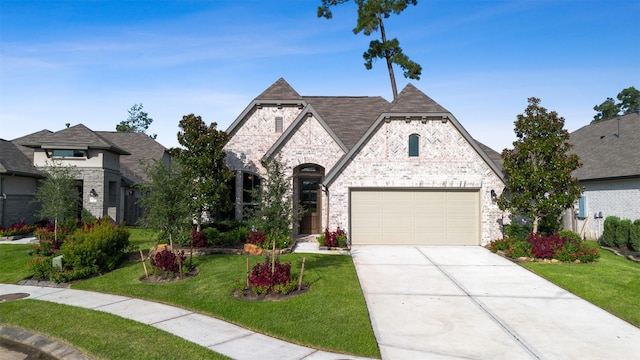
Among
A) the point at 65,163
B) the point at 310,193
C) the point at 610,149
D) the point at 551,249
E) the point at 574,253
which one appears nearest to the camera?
the point at 574,253

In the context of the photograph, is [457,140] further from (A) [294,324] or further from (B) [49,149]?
(B) [49,149]

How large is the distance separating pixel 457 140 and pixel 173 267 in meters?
13.2

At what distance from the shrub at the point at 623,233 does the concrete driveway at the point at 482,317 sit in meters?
8.24

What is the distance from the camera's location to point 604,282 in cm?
1106

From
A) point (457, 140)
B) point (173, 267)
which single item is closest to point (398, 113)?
point (457, 140)

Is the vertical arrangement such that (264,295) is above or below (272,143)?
below

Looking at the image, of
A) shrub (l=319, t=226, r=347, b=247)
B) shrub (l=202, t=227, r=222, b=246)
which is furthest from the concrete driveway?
shrub (l=202, t=227, r=222, b=246)

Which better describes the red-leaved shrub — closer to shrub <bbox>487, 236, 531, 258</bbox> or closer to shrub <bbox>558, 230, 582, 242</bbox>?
shrub <bbox>487, 236, 531, 258</bbox>

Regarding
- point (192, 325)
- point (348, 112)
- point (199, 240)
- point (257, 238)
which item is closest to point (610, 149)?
point (348, 112)

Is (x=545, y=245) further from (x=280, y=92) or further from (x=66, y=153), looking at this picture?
(x=66, y=153)

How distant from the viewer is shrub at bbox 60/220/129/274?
478 inches

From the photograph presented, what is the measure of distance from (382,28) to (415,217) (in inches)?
861

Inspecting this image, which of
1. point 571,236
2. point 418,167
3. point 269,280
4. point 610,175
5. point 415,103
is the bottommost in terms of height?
point 269,280

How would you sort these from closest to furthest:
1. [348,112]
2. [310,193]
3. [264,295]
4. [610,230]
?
1. [264,295]
2. [610,230]
3. [310,193]
4. [348,112]
